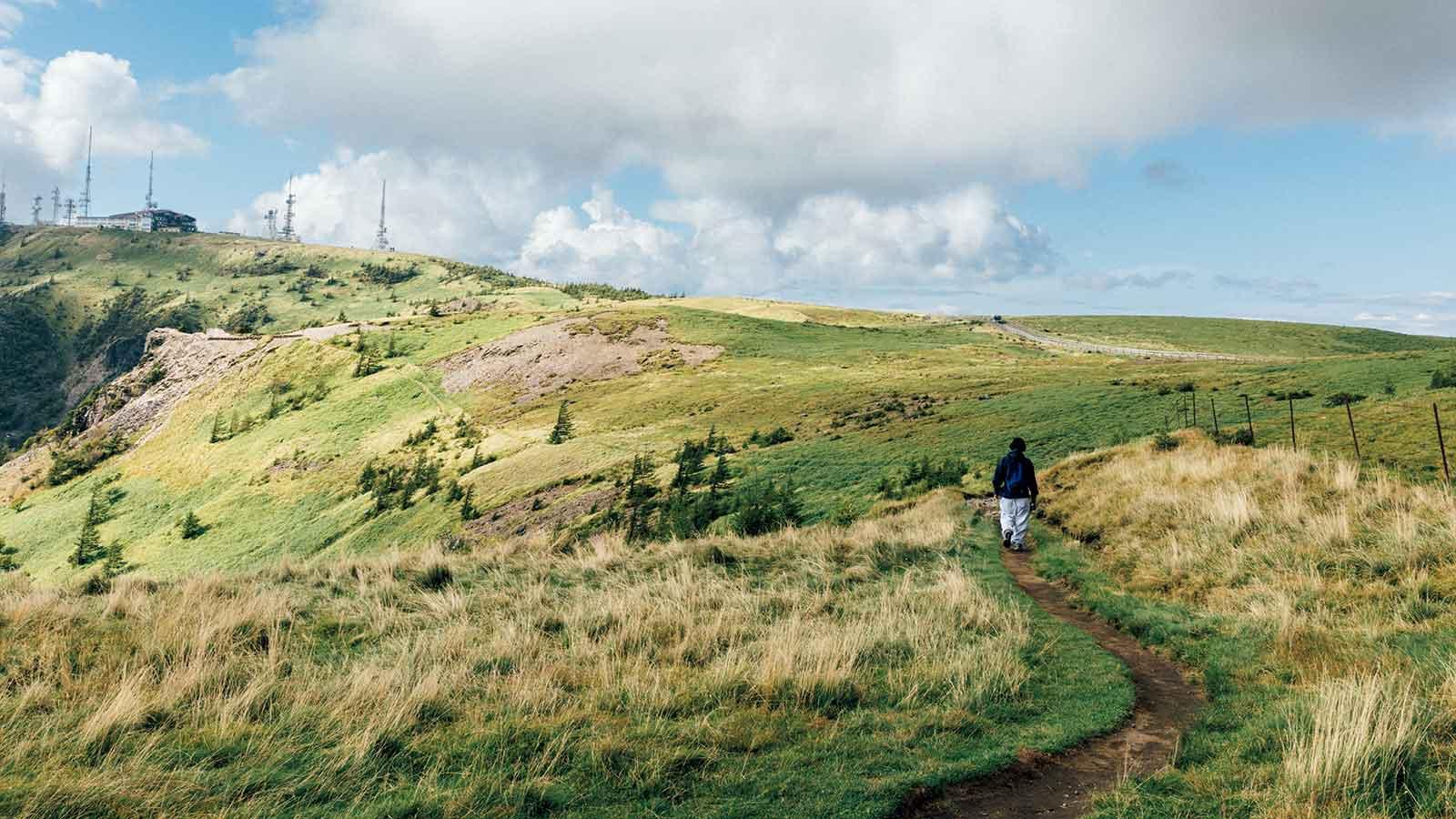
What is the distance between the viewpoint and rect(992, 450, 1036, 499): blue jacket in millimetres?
18906

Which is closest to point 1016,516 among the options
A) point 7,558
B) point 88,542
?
point 88,542

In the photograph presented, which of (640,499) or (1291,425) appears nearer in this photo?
(1291,425)

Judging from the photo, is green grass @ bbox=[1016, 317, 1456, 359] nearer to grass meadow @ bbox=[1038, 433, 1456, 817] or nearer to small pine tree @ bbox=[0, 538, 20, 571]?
grass meadow @ bbox=[1038, 433, 1456, 817]

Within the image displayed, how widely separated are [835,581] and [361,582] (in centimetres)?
950

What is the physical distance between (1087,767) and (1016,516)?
480 inches

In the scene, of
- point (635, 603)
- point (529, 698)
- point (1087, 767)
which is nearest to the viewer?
point (1087, 767)

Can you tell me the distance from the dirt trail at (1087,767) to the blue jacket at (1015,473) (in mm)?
8625

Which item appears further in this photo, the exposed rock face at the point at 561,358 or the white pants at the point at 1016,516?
the exposed rock face at the point at 561,358

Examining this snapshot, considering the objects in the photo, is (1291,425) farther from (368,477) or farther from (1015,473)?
(368,477)

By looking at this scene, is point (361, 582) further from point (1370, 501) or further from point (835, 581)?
point (1370, 501)

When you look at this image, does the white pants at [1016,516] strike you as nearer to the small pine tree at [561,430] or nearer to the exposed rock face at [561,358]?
the small pine tree at [561,430]

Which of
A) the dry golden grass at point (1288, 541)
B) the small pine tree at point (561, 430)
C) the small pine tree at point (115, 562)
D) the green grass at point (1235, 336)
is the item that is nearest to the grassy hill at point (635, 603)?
the dry golden grass at point (1288, 541)

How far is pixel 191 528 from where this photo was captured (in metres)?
50.3

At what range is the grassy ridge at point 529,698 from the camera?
21.2 feet
